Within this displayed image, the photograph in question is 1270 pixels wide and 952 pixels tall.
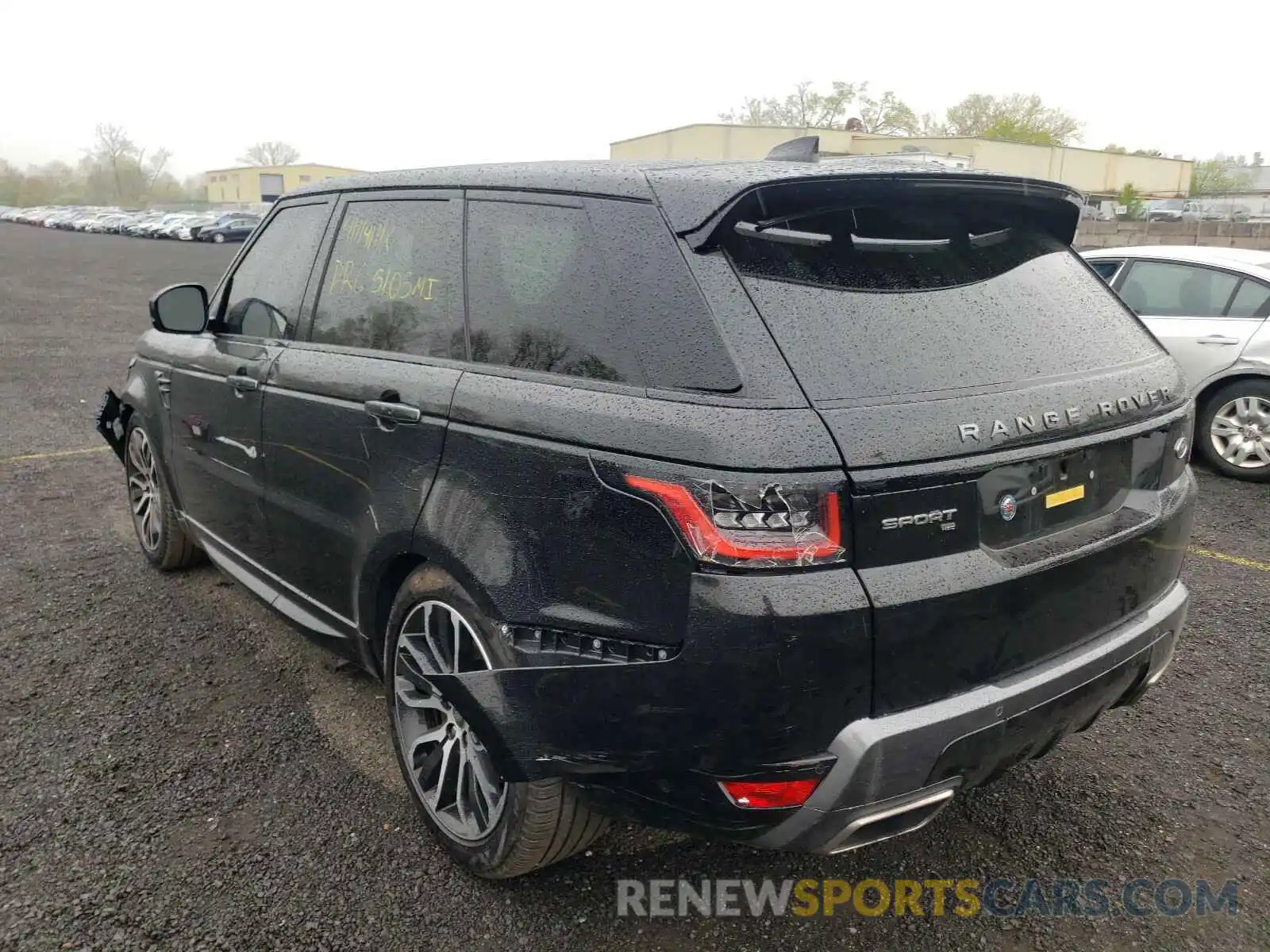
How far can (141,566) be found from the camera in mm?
4895

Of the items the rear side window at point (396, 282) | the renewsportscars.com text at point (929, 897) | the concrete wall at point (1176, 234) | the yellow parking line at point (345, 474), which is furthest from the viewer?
the concrete wall at point (1176, 234)

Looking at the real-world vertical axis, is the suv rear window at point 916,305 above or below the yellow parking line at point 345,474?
above

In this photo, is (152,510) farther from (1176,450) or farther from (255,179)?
(255,179)

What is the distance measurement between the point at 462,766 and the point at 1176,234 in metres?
48.0

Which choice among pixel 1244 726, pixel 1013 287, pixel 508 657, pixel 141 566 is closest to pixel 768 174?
pixel 1013 287

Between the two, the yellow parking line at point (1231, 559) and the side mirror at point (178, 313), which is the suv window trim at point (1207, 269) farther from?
the side mirror at point (178, 313)

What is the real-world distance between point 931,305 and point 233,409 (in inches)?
102

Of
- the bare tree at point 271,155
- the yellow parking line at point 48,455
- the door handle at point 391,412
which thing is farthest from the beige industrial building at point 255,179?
the door handle at point 391,412

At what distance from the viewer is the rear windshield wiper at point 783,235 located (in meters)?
2.06

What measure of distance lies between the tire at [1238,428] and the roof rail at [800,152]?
17.5 feet

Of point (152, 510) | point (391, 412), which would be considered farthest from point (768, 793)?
point (152, 510)

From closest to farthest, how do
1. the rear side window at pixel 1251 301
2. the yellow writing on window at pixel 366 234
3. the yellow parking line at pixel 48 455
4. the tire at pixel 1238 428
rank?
the yellow writing on window at pixel 366 234 < the tire at pixel 1238 428 < the rear side window at pixel 1251 301 < the yellow parking line at pixel 48 455

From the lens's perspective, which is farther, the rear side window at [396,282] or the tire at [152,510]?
the tire at [152,510]

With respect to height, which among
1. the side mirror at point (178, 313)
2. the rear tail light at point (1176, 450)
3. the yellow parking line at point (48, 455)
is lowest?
the yellow parking line at point (48, 455)
